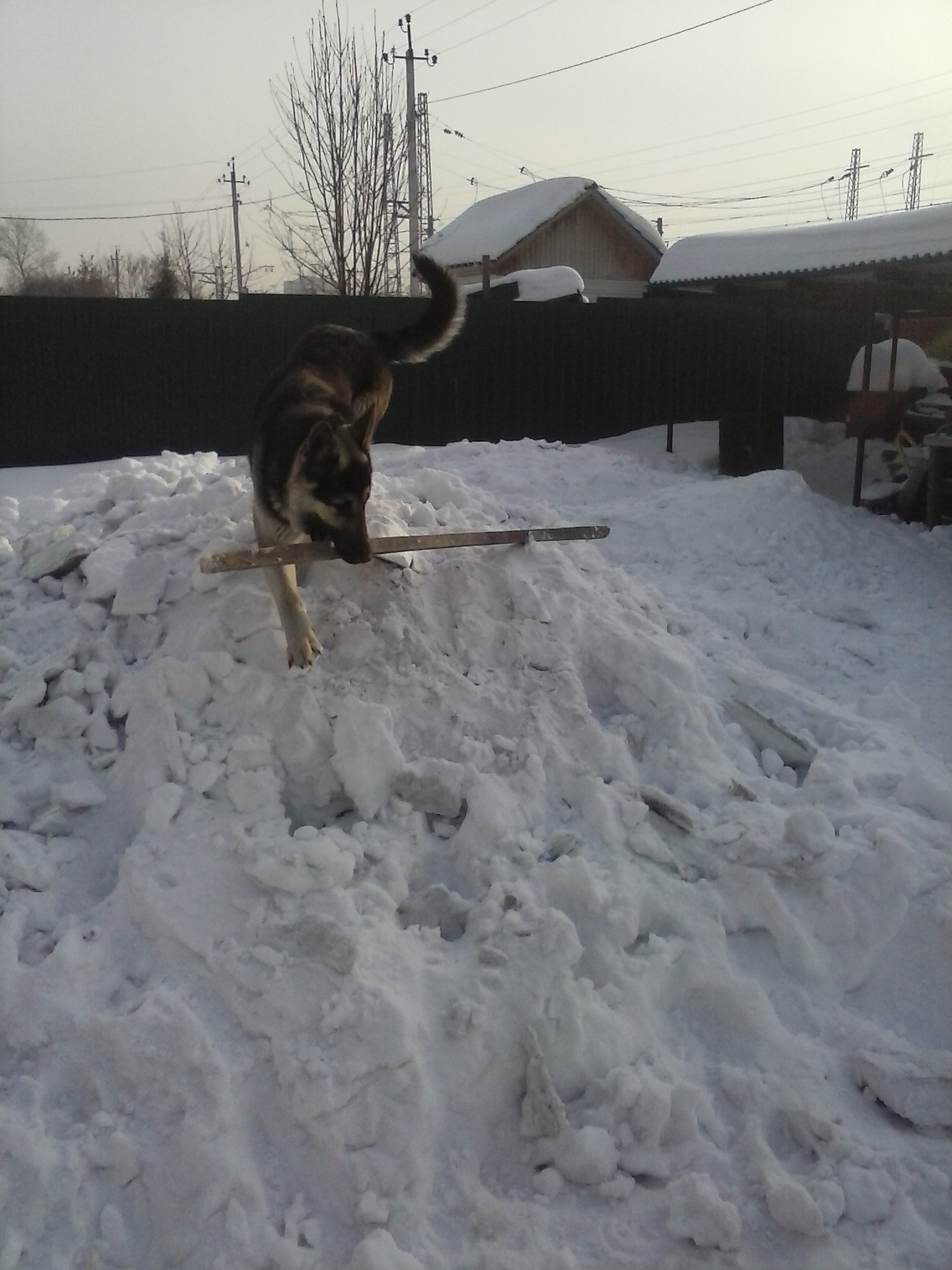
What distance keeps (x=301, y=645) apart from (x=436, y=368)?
10.0 m

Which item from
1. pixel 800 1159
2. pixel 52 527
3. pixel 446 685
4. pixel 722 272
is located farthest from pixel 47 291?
pixel 800 1159

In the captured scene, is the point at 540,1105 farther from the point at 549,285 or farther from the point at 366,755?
the point at 549,285

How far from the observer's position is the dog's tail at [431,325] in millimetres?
5344

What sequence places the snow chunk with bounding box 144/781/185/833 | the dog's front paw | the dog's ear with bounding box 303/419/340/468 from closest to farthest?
the snow chunk with bounding box 144/781/185/833, the dog's ear with bounding box 303/419/340/468, the dog's front paw

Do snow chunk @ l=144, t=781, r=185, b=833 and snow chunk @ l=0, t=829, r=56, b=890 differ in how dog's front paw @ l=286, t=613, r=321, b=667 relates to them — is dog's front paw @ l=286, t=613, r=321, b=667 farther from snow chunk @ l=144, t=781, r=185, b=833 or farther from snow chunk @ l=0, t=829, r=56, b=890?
snow chunk @ l=0, t=829, r=56, b=890

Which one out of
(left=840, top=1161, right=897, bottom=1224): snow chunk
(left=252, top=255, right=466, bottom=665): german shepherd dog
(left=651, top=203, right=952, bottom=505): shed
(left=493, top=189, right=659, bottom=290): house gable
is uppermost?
(left=493, top=189, right=659, bottom=290): house gable

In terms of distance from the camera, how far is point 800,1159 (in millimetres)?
2805

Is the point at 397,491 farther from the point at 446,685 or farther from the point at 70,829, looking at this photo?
the point at 70,829

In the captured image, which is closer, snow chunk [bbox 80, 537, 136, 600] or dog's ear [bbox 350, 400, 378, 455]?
dog's ear [bbox 350, 400, 378, 455]

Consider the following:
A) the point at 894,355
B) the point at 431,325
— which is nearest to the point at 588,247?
the point at 894,355

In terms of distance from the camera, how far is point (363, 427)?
4.23 m

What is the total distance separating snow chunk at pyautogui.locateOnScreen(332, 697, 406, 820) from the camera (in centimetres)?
369

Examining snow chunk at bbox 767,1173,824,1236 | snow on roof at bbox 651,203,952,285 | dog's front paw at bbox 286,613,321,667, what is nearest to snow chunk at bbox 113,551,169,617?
dog's front paw at bbox 286,613,321,667

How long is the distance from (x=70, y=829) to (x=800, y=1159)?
2.73 metres
